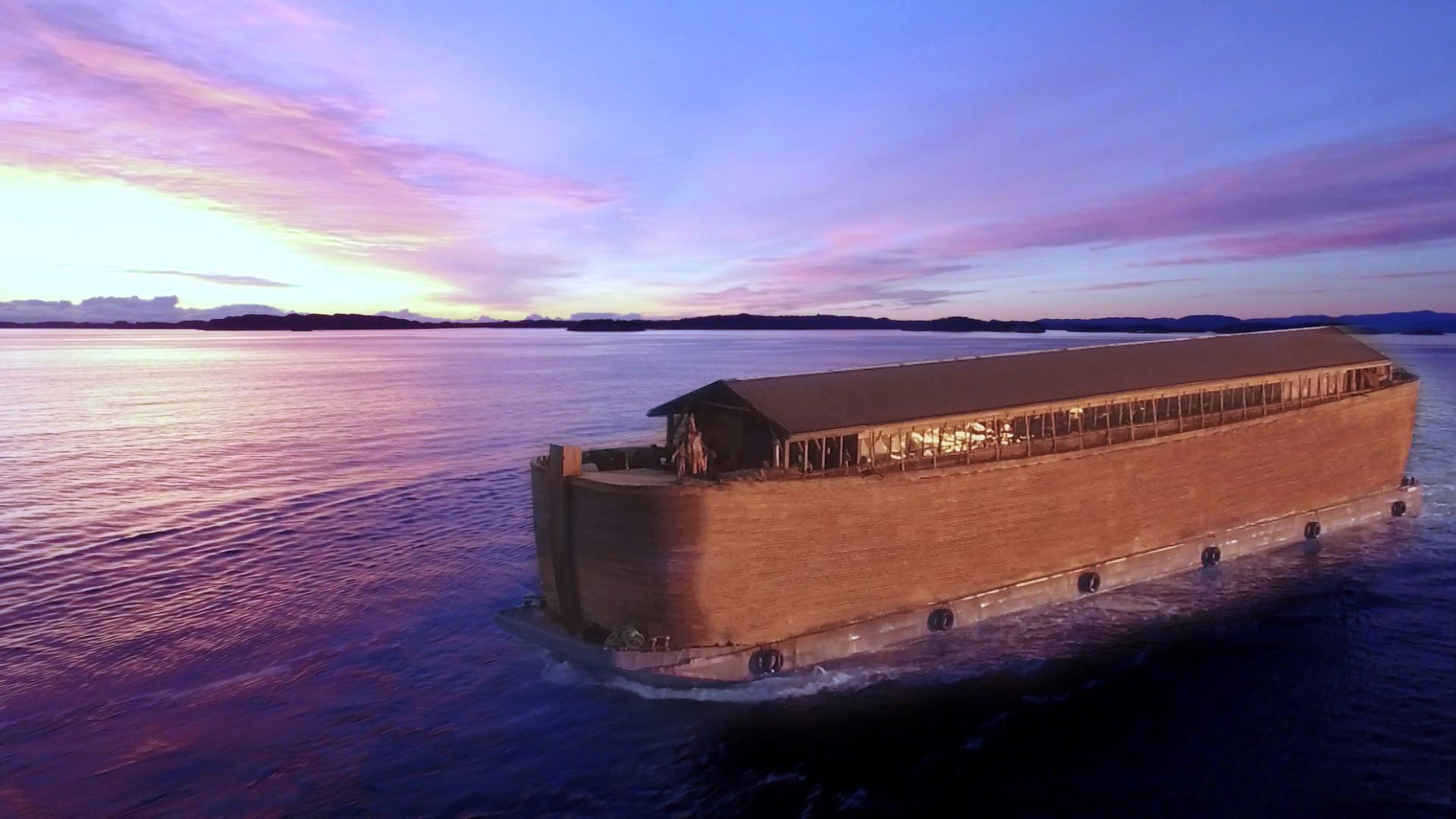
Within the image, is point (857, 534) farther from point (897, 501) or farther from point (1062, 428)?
point (1062, 428)

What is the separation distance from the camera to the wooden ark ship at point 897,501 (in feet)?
79.9

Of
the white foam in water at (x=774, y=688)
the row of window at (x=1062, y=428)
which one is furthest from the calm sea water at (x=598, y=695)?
the row of window at (x=1062, y=428)

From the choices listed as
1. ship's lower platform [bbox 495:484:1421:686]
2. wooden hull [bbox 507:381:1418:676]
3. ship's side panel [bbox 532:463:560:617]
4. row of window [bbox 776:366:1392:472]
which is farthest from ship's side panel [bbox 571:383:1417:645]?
ship's side panel [bbox 532:463:560:617]

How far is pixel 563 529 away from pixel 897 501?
1138cm

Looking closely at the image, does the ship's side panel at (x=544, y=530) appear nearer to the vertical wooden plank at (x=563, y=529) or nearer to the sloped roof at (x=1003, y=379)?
the vertical wooden plank at (x=563, y=529)

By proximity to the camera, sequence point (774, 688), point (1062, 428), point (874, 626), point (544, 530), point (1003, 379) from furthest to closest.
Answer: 1. point (1062, 428)
2. point (1003, 379)
3. point (544, 530)
4. point (874, 626)
5. point (774, 688)

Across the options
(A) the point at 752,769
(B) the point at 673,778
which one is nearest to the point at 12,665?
(B) the point at 673,778

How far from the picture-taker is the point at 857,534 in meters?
26.1

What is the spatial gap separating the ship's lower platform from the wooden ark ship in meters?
0.07

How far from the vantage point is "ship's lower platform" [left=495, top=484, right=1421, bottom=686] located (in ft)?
79.6

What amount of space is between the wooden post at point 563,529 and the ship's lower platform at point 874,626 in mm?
862

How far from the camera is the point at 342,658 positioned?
1093 inches

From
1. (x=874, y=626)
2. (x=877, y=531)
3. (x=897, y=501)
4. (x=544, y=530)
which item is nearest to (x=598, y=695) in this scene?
(x=544, y=530)

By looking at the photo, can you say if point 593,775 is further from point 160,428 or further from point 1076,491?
point 160,428
